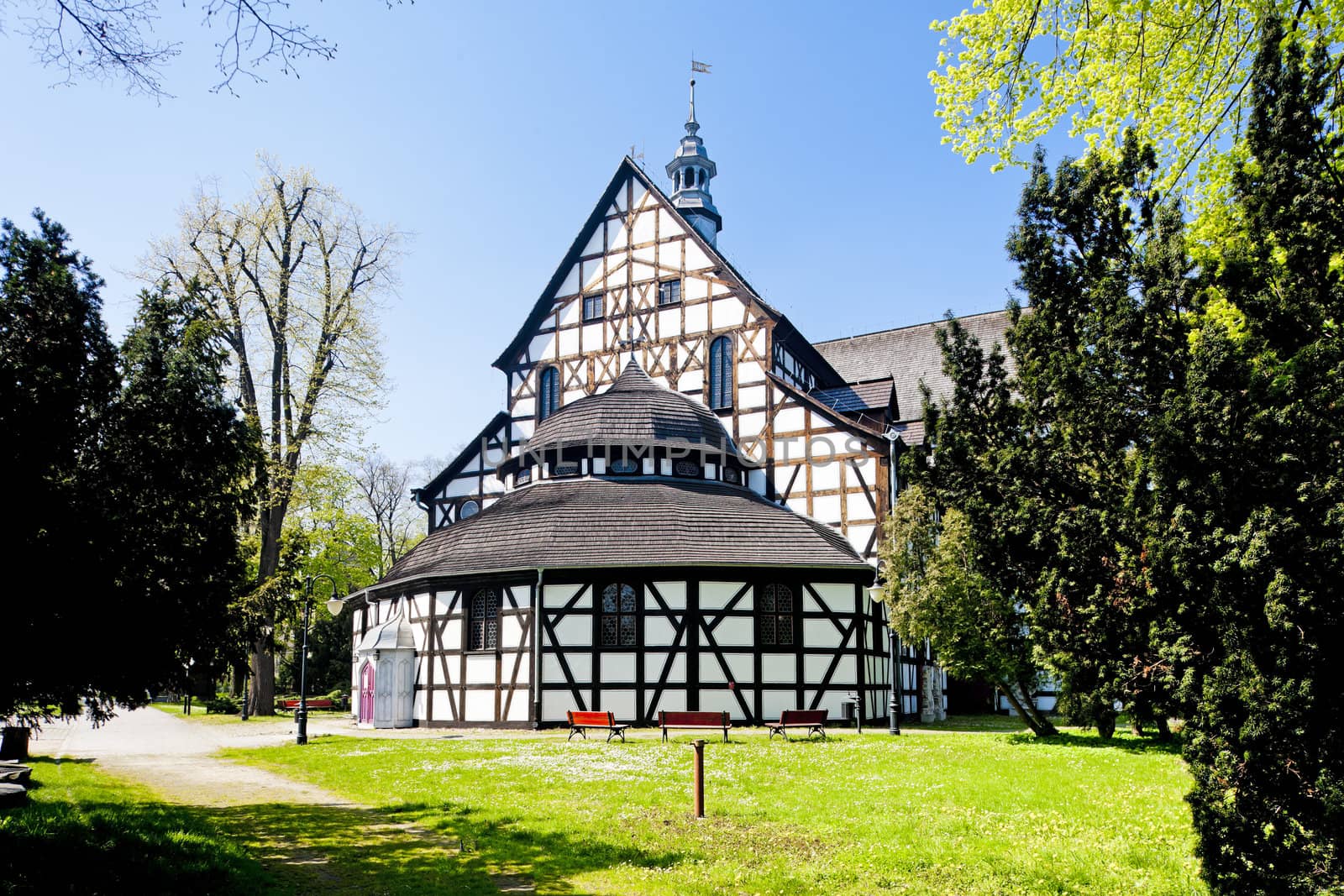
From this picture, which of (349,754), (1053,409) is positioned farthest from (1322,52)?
(349,754)

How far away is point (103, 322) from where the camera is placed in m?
9.59

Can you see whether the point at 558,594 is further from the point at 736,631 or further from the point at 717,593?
the point at 736,631

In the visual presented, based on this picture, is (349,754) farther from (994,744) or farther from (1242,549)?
(1242,549)

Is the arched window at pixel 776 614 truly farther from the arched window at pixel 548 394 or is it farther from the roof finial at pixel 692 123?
the roof finial at pixel 692 123

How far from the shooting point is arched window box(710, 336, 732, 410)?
105ft

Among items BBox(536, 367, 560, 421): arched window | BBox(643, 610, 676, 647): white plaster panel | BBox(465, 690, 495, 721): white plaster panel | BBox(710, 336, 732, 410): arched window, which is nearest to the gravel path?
BBox(465, 690, 495, 721): white plaster panel

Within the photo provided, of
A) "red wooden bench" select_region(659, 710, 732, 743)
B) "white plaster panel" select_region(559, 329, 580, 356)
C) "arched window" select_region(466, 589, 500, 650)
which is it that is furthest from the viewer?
"white plaster panel" select_region(559, 329, 580, 356)

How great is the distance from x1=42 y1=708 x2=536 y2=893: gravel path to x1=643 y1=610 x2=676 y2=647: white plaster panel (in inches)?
225

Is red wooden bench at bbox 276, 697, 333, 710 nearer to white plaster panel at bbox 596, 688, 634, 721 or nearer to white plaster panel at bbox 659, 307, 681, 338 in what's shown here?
white plaster panel at bbox 596, 688, 634, 721

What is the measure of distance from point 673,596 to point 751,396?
887 cm

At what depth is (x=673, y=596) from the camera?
25.2 metres

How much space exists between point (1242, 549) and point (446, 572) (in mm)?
22998

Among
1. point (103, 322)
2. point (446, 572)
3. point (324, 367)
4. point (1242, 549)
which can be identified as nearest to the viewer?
point (1242, 549)

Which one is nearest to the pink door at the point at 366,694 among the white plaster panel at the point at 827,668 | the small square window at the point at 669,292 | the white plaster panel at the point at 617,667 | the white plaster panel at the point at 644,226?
the white plaster panel at the point at 617,667
